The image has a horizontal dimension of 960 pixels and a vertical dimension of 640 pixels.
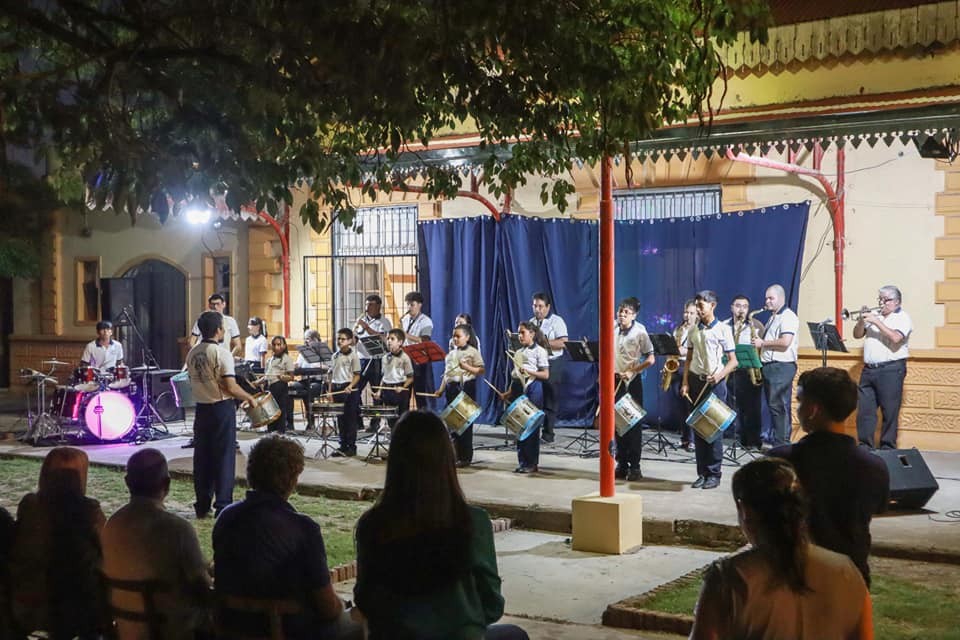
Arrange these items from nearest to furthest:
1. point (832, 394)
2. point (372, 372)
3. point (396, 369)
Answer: point (832, 394) < point (396, 369) < point (372, 372)

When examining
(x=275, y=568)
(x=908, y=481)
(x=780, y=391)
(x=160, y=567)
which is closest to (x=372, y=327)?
(x=780, y=391)

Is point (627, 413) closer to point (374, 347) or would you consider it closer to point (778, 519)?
point (374, 347)

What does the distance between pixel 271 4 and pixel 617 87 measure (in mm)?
2354

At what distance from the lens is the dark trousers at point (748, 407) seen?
13445 mm

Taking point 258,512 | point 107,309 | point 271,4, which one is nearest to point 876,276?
point 271,4

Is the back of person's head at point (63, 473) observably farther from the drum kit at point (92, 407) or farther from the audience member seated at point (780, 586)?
the drum kit at point (92, 407)

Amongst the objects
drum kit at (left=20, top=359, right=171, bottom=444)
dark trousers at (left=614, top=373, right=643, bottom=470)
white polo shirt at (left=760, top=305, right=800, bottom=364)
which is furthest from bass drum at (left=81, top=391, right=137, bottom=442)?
white polo shirt at (left=760, top=305, right=800, bottom=364)

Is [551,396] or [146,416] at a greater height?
[551,396]

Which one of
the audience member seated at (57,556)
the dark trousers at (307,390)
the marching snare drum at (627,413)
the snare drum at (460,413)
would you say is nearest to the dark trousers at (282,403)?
the dark trousers at (307,390)

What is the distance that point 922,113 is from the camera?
929cm

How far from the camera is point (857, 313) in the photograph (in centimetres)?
1327

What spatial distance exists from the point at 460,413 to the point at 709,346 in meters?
2.88

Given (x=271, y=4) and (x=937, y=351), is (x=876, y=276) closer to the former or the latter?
(x=937, y=351)

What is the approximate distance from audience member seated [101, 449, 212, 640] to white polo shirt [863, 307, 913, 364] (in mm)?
10051
